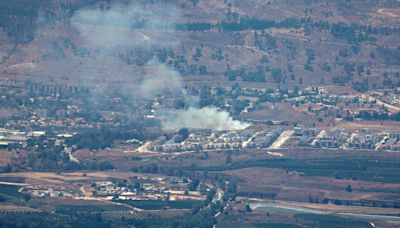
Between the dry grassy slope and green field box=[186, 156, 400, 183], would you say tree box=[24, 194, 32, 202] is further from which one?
the dry grassy slope

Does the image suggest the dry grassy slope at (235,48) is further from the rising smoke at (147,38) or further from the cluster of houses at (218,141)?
the cluster of houses at (218,141)

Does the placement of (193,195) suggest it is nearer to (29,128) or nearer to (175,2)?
(29,128)

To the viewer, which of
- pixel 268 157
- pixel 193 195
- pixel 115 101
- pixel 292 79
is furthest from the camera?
pixel 292 79

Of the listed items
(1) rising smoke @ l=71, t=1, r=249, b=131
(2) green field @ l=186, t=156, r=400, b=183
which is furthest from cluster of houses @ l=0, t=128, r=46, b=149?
(2) green field @ l=186, t=156, r=400, b=183

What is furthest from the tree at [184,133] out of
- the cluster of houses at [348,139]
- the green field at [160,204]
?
the green field at [160,204]

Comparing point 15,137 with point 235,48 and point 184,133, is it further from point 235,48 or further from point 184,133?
point 235,48

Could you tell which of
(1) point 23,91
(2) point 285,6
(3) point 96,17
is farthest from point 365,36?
(1) point 23,91

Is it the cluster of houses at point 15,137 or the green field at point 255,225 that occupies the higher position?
the green field at point 255,225
